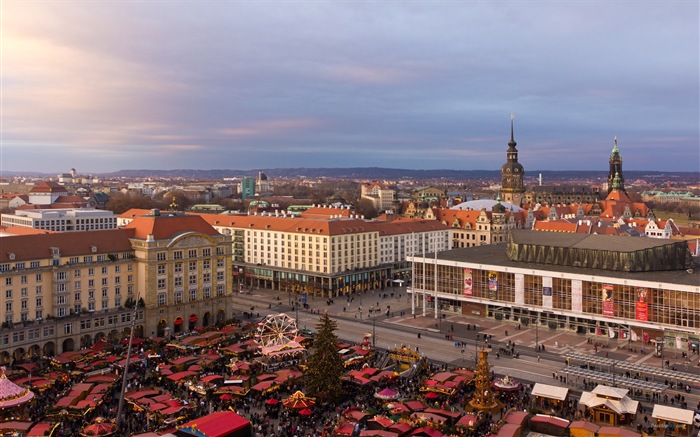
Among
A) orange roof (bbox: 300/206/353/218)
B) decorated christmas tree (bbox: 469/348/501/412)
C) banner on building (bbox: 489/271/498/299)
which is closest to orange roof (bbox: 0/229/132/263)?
decorated christmas tree (bbox: 469/348/501/412)

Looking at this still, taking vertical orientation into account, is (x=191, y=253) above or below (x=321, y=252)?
above

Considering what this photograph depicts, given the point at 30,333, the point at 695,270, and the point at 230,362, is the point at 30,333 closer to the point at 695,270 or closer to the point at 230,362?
the point at 230,362

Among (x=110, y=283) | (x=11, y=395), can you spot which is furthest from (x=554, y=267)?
(x=11, y=395)

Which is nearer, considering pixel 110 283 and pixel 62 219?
pixel 110 283

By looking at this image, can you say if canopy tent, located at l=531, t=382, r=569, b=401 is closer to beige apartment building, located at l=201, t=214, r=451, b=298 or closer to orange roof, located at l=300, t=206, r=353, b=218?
beige apartment building, located at l=201, t=214, r=451, b=298

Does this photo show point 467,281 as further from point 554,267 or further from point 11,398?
point 11,398

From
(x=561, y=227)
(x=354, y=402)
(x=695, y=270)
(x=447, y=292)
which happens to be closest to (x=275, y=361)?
(x=354, y=402)
